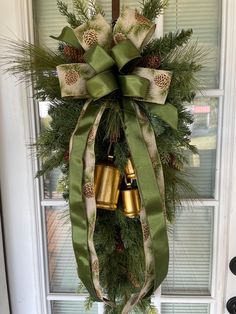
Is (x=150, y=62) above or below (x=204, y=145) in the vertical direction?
above

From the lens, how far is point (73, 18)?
22.9 inches

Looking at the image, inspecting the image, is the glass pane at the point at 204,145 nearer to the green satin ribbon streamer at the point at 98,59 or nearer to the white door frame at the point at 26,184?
the white door frame at the point at 26,184

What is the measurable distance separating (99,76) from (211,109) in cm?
42

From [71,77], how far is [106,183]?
195 millimetres

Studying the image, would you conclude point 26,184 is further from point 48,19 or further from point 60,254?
point 48,19

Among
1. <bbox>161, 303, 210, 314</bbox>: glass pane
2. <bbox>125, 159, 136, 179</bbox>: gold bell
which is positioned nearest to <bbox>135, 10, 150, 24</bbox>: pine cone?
<bbox>125, 159, 136, 179</bbox>: gold bell

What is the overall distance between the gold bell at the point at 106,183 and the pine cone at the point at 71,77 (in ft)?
0.51

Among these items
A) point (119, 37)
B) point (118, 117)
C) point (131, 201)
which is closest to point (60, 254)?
point (131, 201)

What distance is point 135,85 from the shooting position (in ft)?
1.63

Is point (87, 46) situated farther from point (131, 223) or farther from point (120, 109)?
point (131, 223)

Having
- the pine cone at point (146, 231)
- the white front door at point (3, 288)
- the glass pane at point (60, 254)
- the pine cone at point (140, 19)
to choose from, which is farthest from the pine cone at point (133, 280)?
the pine cone at point (140, 19)

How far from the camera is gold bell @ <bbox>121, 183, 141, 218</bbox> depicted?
0.57 metres

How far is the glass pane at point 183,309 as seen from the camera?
952 mm

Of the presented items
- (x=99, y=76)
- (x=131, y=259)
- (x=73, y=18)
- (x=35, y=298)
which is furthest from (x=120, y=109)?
(x=35, y=298)
